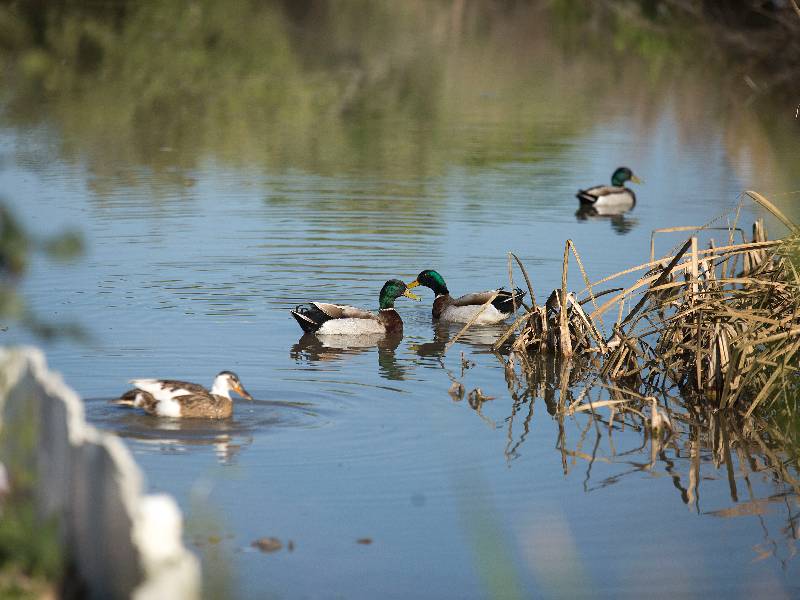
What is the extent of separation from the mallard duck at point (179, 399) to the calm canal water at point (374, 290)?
0.41ft

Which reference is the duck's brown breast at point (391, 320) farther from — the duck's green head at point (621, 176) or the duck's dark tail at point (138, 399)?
the duck's green head at point (621, 176)

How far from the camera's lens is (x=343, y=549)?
6.96 m

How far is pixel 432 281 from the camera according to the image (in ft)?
47.3

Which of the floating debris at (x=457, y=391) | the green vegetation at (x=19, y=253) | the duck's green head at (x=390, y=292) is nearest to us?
the green vegetation at (x=19, y=253)

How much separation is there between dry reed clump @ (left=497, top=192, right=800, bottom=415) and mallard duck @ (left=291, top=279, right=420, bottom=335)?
88.5 inches

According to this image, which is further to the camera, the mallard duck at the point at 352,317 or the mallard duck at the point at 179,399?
the mallard duck at the point at 352,317

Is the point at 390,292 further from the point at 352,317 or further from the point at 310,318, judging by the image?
the point at 310,318

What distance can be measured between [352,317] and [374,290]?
1731mm

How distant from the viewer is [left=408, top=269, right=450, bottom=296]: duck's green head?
1437cm

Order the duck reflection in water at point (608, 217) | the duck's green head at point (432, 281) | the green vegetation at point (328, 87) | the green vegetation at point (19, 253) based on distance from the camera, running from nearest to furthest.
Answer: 1. the green vegetation at point (19, 253)
2. the duck's green head at point (432, 281)
3. the duck reflection in water at point (608, 217)
4. the green vegetation at point (328, 87)

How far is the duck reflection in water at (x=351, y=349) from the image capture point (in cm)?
1161

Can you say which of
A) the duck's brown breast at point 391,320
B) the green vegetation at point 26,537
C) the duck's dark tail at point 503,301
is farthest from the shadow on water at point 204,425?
the duck's dark tail at point 503,301

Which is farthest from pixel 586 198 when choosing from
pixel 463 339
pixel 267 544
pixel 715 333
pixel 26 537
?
pixel 26 537

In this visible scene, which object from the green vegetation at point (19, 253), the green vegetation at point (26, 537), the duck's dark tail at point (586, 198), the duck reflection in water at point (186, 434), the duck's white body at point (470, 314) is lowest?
the duck reflection in water at point (186, 434)
